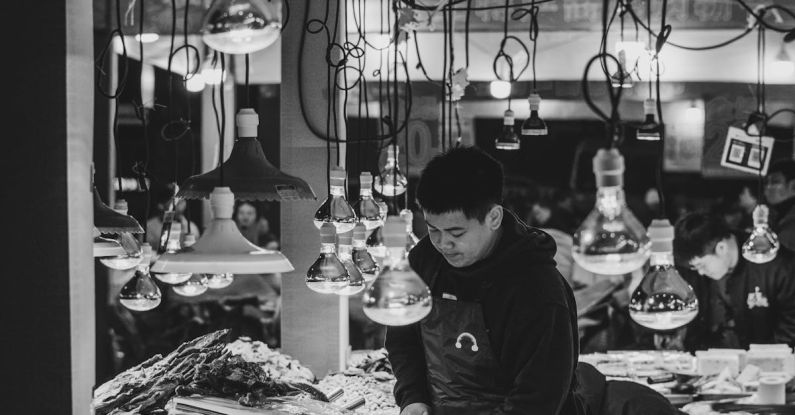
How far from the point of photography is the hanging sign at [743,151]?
8516 mm

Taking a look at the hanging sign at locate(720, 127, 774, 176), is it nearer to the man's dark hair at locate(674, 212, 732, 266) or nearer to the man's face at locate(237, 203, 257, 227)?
the man's dark hair at locate(674, 212, 732, 266)

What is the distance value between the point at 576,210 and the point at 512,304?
5578 millimetres

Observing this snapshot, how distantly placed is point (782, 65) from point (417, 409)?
19.7 feet

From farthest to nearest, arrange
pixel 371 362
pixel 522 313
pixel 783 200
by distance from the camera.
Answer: pixel 783 200
pixel 371 362
pixel 522 313

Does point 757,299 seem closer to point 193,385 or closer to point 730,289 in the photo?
point 730,289

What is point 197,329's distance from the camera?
29.5 ft

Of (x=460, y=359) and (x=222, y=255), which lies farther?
(x=460, y=359)

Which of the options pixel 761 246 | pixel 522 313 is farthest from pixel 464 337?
pixel 761 246

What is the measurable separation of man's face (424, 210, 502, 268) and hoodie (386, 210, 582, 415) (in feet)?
0.42

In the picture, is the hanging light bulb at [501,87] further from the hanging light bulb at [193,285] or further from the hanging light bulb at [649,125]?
the hanging light bulb at [193,285]

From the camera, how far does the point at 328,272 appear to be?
346 centimetres

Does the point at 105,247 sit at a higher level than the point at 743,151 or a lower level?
lower

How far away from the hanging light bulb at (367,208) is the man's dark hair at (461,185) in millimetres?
924

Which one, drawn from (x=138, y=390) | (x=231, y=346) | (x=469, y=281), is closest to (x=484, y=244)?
(x=469, y=281)
